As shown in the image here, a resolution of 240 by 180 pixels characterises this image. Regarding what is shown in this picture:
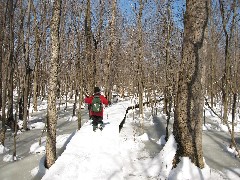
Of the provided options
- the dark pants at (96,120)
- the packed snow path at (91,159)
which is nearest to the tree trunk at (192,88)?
the packed snow path at (91,159)

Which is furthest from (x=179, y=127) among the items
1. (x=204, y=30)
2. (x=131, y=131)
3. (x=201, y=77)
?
(x=131, y=131)

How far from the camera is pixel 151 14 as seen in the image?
15820 mm

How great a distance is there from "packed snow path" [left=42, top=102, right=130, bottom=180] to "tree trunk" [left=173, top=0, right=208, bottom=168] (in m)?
1.53

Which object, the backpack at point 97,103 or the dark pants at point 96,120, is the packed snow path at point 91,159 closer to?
the dark pants at point 96,120

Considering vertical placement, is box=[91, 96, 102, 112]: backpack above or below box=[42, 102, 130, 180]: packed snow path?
above

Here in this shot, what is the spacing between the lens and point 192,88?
6098 mm

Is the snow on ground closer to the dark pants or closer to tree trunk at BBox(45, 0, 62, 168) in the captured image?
tree trunk at BBox(45, 0, 62, 168)

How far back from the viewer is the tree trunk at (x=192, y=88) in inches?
237

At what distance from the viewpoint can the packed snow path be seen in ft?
19.7

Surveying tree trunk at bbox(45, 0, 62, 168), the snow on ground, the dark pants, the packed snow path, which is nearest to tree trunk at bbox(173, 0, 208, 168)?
the snow on ground

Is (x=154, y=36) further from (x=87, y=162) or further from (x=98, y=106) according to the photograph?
(x=87, y=162)

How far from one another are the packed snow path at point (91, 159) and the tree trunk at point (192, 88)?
153 cm

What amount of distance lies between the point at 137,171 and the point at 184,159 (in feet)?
4.03

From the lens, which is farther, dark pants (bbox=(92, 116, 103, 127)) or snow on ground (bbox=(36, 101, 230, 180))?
dark pants (bbox=(92, 116, 103, 127))
